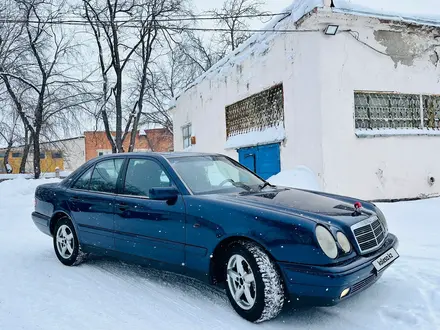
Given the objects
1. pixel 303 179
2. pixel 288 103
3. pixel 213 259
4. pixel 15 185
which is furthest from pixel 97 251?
pixel 15 185

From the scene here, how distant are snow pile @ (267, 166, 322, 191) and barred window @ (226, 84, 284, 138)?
1500 mm

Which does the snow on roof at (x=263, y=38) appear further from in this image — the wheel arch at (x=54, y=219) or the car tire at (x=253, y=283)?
the car tire at (x=253, y=283)

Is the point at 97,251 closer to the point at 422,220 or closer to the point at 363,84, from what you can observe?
the point at 422,220

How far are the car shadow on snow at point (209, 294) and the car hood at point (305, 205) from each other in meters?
0.71

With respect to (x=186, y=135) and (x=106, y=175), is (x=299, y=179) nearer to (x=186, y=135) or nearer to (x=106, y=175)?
(x=106, y=175)

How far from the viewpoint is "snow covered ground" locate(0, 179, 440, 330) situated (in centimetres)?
304

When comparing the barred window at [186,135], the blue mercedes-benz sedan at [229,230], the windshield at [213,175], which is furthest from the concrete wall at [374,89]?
the barred window at [186,135]

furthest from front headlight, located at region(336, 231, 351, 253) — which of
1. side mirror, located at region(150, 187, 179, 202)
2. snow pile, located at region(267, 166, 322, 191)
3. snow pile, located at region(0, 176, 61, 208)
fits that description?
snow pile, located at region(0, 176, 61, 208)


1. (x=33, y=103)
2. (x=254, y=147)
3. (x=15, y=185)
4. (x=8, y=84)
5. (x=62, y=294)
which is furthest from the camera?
(x=33, y=103)

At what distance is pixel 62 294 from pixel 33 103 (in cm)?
2088

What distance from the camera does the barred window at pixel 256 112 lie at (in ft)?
31.5

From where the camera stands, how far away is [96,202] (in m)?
4.42

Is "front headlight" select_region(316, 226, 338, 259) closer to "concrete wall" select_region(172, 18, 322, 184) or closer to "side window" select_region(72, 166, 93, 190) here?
"side window" select_region(72, 166, 93, 190)

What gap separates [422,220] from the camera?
256 inches
